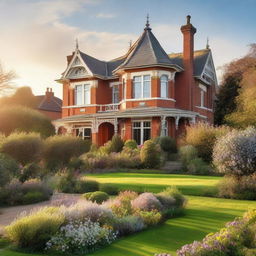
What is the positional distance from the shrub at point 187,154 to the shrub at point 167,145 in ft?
9.22

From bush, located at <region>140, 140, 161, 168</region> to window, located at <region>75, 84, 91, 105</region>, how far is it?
41.0 ft

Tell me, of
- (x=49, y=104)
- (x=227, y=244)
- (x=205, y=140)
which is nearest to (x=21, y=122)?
(x=205, y=140)

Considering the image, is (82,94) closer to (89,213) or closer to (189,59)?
(189,59)

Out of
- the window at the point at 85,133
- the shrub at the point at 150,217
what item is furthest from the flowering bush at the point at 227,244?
the window at the point at 85,133

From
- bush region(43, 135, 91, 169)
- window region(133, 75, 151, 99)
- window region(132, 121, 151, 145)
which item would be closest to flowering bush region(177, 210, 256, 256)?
bush region(43, 135, 91, 169)

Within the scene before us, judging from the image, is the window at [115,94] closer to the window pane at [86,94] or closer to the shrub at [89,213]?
the window pane at [86,94]

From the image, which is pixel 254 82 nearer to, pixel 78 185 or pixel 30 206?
pixel 78 185

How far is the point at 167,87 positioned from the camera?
2988 centimetres

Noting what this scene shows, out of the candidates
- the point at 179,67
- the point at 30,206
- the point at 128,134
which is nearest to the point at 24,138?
the point at 30,206

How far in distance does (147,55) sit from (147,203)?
22.3 metres

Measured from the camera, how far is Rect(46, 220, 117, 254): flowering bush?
21.5 ft

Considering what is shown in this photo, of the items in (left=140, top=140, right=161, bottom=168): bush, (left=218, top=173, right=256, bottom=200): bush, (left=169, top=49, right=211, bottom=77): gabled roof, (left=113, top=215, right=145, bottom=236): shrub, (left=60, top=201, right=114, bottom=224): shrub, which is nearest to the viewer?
(left=60, top=201, right=114, bottom=224): shrub

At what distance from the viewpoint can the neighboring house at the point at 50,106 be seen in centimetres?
5607

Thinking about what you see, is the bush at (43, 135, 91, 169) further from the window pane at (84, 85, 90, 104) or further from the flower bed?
the window pane at (84, 85, 90, 104)
